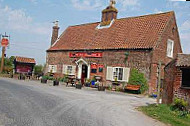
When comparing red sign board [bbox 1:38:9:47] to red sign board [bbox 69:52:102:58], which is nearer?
red sign board [bbox 69:52:102:58]

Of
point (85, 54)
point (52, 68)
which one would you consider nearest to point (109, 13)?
point (85, 54)

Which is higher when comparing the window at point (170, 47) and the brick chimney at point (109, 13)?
the brick chimney at point (109, 13)

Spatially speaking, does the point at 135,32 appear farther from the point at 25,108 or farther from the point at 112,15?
the point at 25,108

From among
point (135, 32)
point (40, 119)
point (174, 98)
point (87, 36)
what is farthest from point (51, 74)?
point (40, 119)

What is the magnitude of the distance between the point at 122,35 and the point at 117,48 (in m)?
2.29

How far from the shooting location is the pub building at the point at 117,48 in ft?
60.1

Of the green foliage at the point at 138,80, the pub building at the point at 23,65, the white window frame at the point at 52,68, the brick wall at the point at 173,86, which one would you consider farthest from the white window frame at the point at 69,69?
the brick wall at the point at 173,86

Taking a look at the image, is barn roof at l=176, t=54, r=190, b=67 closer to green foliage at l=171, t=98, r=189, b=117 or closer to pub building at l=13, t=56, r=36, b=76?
green foliage at l=171, t=98, r=189, b=117

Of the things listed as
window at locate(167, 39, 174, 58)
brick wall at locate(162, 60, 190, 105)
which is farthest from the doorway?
brick wall at locate(162, 60, 190, 105)

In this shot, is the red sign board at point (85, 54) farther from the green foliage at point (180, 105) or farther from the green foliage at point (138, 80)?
the green foliage at point (180, 105)

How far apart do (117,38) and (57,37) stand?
1167 cm

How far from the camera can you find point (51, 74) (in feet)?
87.9

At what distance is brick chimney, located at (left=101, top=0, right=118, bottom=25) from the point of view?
2478cm

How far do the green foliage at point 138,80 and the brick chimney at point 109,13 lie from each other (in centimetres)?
874
